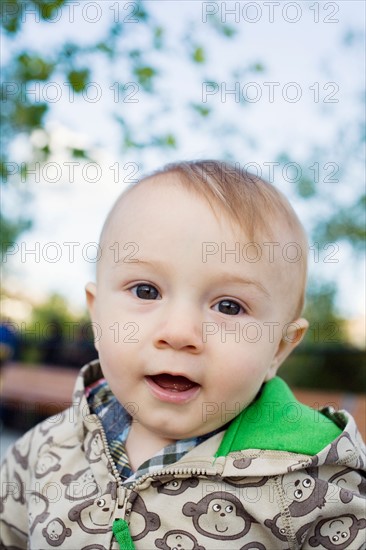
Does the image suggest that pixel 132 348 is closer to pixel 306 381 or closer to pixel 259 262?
pixel 259 262

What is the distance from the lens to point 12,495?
1586 millimetres

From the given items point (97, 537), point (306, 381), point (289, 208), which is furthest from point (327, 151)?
point (97, 537)

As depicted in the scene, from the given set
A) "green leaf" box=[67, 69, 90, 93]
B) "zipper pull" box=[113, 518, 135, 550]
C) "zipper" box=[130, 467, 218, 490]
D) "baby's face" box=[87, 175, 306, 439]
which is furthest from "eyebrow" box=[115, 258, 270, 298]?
"green leaf" box=[67, 69, 90, 93]

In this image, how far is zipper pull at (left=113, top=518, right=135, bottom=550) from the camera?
4.15 feet

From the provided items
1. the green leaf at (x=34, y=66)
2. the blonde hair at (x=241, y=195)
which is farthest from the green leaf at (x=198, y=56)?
the blonde hair at (x=241, y=195)

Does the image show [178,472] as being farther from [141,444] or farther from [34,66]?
[34,66]

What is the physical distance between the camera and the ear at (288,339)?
56.2 inches

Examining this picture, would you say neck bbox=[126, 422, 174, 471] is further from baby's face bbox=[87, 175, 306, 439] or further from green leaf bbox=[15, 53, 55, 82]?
green leaf bbox=[15, 53, 55, 82]

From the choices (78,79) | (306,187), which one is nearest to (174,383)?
(78,79)

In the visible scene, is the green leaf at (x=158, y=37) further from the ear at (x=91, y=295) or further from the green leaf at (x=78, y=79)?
the ear at (x=91, y=295)

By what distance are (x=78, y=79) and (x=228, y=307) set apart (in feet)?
8.20

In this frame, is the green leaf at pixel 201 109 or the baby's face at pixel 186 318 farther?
the green leaf at pixel 201 109

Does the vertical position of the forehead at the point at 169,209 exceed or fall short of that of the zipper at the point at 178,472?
it exceeds it

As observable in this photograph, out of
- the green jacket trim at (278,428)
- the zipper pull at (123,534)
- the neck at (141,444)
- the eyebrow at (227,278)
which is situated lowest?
the zipper pull at (123,534)
